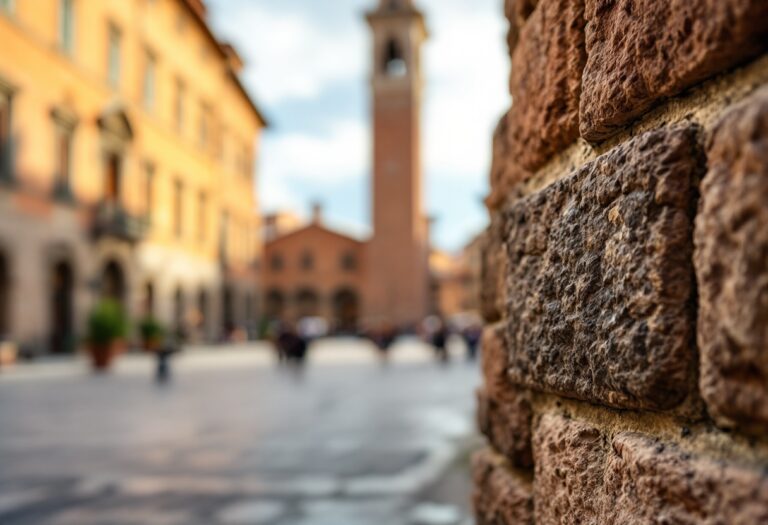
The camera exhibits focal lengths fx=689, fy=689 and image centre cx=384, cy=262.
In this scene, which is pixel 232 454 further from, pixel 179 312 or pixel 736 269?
pixel 179 312

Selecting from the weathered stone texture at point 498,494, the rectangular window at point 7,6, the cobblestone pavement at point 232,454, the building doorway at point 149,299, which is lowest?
the cobblestone pavement at point 232,454

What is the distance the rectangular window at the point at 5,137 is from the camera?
15814 millimetres

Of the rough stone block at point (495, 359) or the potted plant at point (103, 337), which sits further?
the potted plant at point (103, 337)

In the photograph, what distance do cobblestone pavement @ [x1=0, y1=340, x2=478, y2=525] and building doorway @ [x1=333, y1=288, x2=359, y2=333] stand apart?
43016 mm

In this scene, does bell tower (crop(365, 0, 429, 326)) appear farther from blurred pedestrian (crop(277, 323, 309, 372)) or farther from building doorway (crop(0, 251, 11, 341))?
building doorway (crop(0, 251, 11, 341))

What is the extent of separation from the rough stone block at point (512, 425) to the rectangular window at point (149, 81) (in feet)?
77.4

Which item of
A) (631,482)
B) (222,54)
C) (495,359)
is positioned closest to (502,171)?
(495,359)

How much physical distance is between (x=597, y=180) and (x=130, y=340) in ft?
71.4

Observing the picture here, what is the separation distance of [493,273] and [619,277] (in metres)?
0.97

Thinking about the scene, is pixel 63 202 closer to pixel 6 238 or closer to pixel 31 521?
pixel 6 238

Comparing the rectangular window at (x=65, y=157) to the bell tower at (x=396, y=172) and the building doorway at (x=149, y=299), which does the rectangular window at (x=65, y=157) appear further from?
the bell tower at (x=396, y=172)

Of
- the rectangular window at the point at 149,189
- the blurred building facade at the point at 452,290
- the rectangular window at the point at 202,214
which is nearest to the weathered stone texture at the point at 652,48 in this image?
the rectangular window at the point at 149,189

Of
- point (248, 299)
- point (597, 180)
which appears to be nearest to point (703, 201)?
point (597, 180)

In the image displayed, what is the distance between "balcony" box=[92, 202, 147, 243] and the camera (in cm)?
1977
